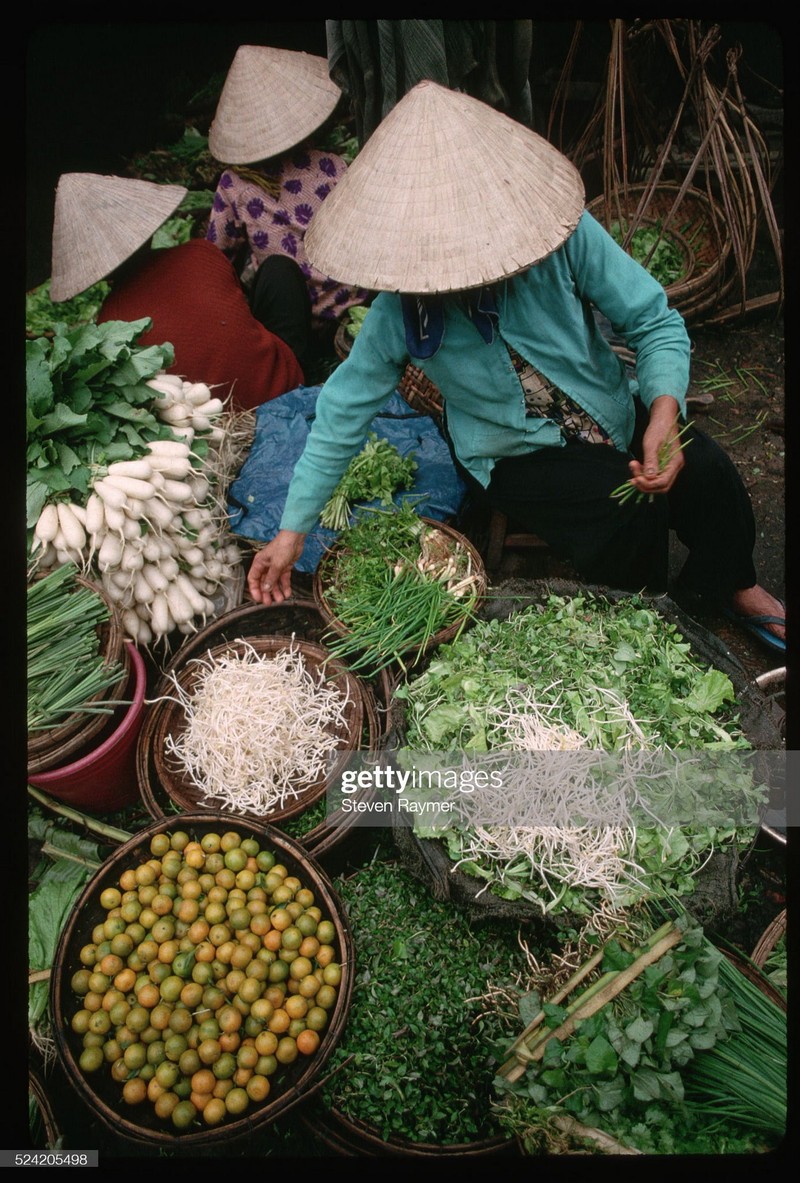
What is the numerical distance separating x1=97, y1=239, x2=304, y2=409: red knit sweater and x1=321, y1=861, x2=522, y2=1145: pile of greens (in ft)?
7.21

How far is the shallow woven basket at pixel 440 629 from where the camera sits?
2.43m

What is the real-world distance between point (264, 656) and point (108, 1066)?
1.26 metres

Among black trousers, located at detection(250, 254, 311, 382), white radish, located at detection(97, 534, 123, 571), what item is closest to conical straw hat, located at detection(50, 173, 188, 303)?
black trousers, located at detection(250, 254, 311, 382)

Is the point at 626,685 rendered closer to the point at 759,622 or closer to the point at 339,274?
the point at 759,622

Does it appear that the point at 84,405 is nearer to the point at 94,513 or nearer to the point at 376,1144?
the point at 94,513

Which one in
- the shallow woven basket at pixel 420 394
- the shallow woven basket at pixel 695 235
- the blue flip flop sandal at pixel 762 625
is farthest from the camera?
the shallow woven basket at pixel 695 235

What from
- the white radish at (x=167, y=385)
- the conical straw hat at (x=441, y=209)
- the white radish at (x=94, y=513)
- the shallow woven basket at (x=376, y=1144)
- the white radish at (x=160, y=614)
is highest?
the conical straw hat at (x=441, y=209)

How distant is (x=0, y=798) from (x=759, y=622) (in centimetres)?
272

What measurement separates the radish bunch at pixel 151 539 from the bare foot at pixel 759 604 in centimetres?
204

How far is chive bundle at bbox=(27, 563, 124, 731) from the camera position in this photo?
83.9 inches

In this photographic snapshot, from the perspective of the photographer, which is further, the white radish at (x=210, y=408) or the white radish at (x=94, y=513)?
the white radish at (x=210, y=408)

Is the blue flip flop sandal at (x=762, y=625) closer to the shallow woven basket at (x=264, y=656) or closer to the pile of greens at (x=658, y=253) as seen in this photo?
the shallow woven basket at (x=264, y=656)

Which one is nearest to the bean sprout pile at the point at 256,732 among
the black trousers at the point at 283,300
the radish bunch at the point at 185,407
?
the radish bunch at the point at 185,407

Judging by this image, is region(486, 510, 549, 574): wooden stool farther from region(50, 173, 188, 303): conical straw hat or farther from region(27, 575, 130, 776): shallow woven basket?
region(50, 173, 188, 303): conical straw hat
